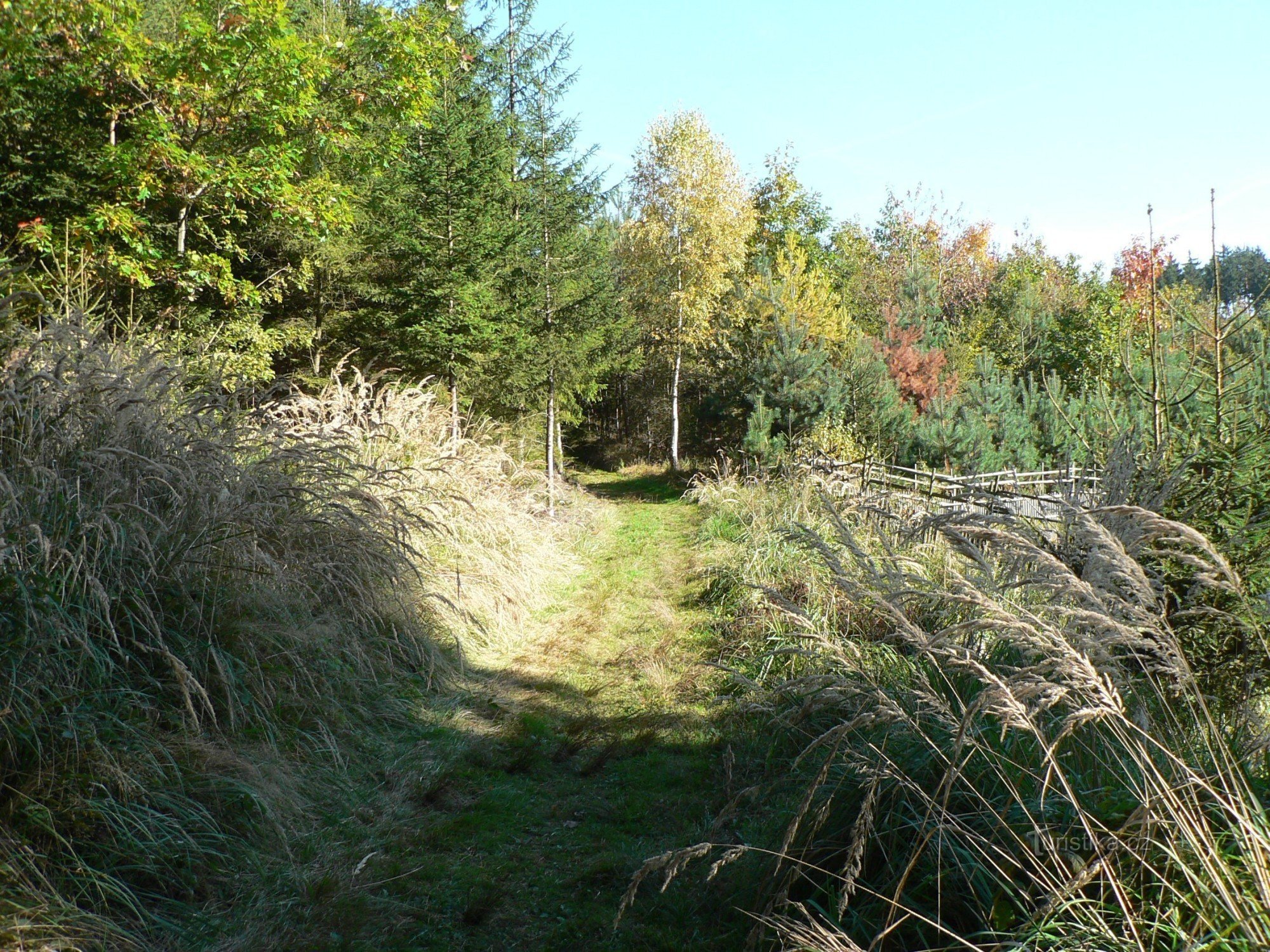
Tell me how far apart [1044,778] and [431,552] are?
20.3 feet

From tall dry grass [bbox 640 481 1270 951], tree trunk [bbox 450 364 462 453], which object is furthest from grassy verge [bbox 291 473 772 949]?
tree trunk [bbox 450 364 462 453]

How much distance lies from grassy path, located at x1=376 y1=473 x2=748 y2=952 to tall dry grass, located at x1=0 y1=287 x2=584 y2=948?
586 mm

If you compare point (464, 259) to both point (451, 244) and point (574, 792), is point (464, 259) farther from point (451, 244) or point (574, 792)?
point (574, 792)

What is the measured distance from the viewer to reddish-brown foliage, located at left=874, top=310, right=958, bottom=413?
18844mm

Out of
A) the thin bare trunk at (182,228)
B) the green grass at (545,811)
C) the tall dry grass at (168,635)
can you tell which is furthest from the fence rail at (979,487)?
the thin bare trunk at (182,228)

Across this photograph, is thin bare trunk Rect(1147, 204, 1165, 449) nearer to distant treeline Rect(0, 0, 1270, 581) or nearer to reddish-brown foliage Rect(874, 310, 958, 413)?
distant treeline Rect(0, 0, 1270, 581)

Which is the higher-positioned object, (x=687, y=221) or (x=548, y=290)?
(x=687, y=221)

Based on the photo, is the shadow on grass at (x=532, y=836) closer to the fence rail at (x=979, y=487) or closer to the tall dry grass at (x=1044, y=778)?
the tall dry grass at (x=1044, y=778)

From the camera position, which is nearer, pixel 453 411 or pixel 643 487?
pixel 453 411

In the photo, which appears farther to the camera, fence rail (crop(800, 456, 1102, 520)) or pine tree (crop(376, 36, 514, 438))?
pine tree (crop(376, 36, 514, 438))

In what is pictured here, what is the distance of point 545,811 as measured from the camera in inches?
170

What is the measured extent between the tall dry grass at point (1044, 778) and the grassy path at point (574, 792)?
765mm

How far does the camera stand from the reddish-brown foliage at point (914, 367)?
61.8ft

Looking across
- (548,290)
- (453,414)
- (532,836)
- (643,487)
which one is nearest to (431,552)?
(453,414)
